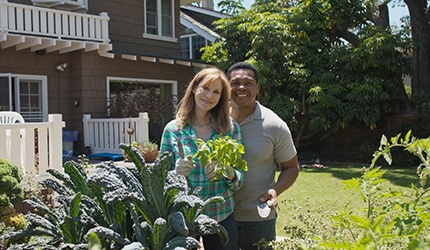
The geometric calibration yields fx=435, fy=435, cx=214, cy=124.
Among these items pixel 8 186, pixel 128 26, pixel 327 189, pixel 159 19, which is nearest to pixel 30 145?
pixel 8 186

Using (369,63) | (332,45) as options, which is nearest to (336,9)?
(332,45)

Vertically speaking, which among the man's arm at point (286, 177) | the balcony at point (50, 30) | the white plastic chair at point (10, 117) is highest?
the balcony at point (50, 30)

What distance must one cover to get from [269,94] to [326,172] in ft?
9.81

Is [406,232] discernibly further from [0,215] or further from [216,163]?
[0,215]

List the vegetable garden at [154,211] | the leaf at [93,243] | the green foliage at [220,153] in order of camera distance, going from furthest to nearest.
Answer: the green foliage at [220,153], the vegetable garden at [154,211], the leaf at [93,243]

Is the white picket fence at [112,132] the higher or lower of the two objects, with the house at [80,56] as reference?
lower

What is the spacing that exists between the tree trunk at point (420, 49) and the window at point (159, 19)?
7520 mm

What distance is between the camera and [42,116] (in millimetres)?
11266

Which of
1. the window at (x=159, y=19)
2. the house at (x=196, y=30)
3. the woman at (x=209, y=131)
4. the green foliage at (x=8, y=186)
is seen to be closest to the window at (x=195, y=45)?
the house at (x=196, y=30)

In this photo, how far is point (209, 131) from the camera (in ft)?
7.88

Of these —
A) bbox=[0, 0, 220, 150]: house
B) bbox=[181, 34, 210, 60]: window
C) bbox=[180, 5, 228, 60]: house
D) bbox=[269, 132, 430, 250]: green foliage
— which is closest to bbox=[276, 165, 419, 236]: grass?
bbox=[269, 132, 430, 250]: green foliage

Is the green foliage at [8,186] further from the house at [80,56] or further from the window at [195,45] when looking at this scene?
the window at [195,45]

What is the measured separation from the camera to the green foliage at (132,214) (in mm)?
1657

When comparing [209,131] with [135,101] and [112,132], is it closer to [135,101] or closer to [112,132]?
[112,132]
